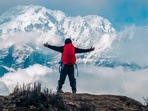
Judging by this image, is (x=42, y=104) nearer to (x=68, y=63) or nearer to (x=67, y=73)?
(x=68, y=63)

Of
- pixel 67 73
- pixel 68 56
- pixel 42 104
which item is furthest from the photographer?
pixel 67 73

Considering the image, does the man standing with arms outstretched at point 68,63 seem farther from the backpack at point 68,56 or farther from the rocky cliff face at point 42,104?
the rocky cliff face at point 42,104

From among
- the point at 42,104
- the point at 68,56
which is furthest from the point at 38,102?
the point at 68,56

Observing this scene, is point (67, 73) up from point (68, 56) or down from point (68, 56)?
down

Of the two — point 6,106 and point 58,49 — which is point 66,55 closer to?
point 58,49

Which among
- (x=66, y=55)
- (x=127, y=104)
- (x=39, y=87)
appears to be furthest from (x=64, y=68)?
(x=39, y=87)

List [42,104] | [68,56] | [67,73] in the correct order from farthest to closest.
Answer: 1. [67,73]
2. [68,56]
3. [42,104]

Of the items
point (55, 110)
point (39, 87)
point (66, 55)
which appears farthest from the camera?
point (66, 55)

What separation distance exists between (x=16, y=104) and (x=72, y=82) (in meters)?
8.96

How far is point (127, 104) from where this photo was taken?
56.2 feet

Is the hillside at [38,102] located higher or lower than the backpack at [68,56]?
lower

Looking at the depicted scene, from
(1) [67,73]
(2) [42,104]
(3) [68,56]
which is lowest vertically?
(2) [42,104]

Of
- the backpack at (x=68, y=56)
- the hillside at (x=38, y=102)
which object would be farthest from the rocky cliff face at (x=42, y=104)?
the backpack at (x=68, y=56)

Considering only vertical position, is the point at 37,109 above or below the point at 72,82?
below
